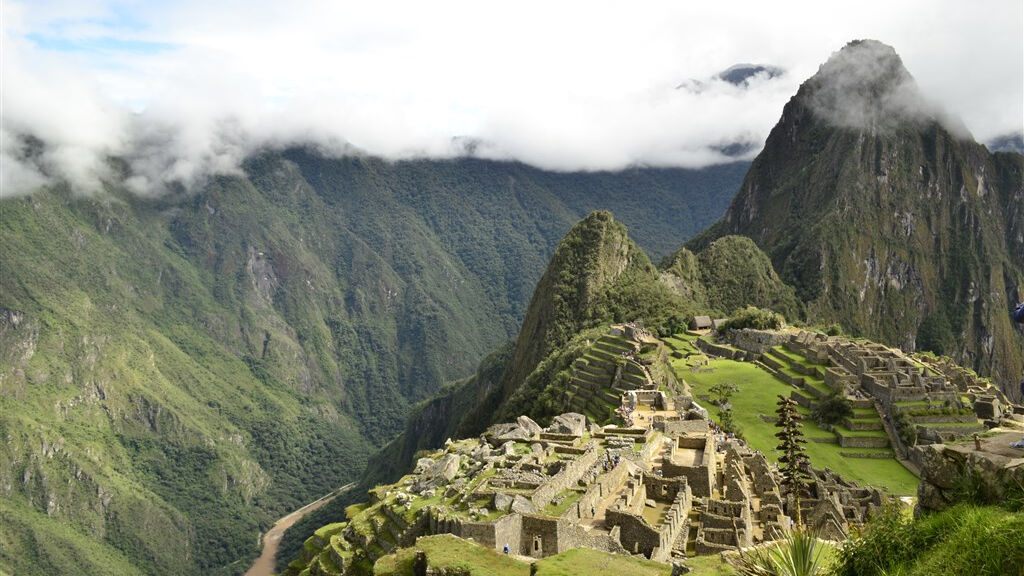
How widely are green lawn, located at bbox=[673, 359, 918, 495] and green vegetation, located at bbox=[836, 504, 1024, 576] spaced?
49197mm

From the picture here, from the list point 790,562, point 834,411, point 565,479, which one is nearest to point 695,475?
point 565,479

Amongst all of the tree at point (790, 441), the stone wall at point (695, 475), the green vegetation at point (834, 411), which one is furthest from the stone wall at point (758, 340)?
the stone wall at point (695, 475)

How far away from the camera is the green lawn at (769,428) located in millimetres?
63375

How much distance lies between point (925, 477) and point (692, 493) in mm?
20187

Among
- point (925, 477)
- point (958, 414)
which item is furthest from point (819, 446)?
point (925, 477)

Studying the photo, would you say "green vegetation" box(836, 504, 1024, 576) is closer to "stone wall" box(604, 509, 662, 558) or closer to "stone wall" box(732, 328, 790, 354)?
"stone wall" box(604, 509, 662, 558)

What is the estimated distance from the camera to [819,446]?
7044 cm

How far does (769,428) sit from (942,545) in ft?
198

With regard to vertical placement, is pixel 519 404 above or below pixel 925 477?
below

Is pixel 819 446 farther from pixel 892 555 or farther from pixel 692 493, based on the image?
pixel 892 555

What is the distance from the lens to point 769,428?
71312 millimetres

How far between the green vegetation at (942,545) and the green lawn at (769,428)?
49.2 meters

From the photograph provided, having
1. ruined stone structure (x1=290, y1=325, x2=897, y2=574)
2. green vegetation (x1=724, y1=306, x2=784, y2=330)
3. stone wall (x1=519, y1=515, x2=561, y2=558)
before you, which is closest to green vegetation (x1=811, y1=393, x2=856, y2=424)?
ruined stone structure (x1=290, y1=325, x2=897, y2=574)

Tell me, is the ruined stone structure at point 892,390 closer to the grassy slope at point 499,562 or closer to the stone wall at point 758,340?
the stone wall at point 758,340
